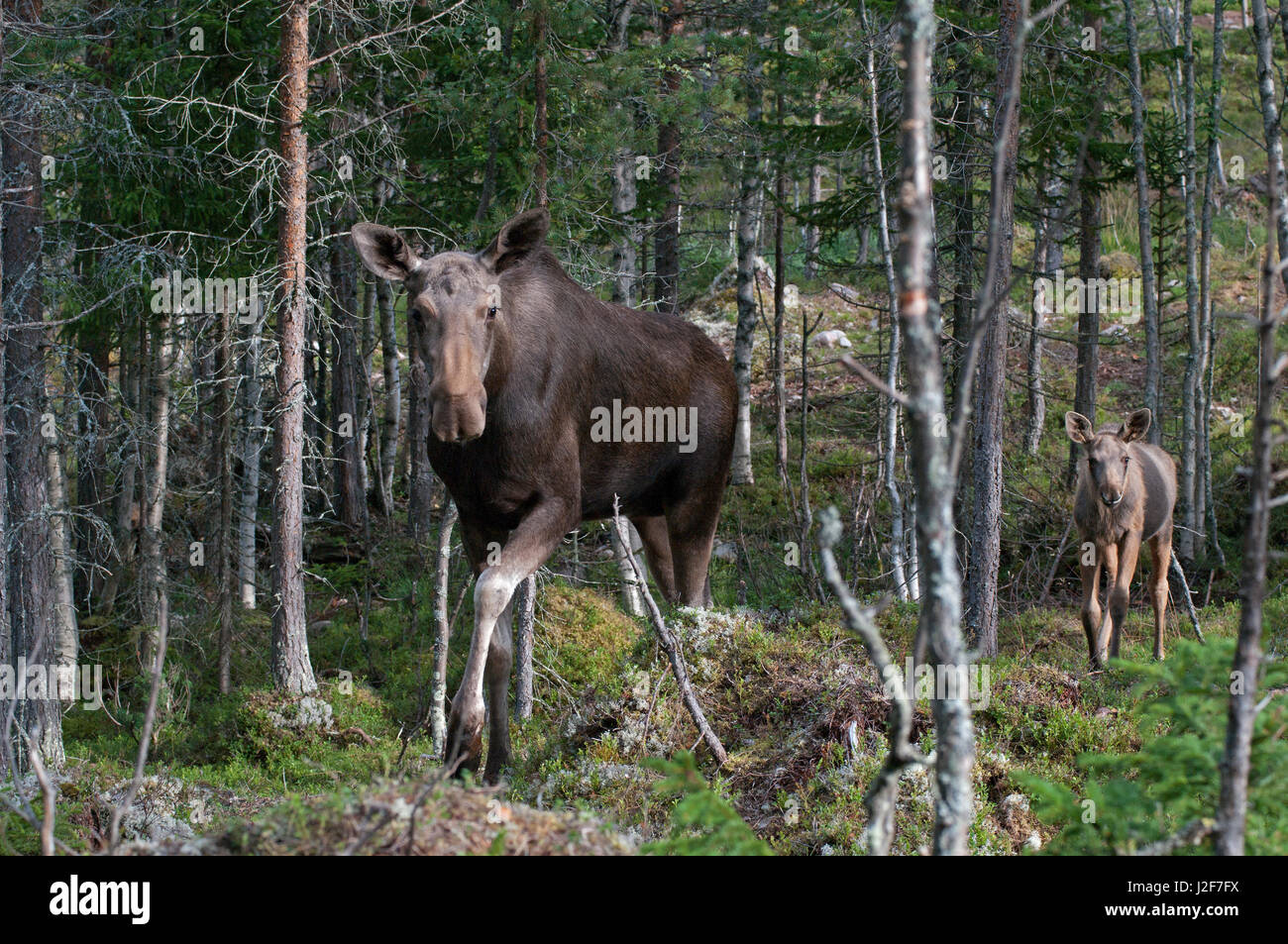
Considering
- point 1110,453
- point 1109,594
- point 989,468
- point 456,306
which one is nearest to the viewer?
point 456,306

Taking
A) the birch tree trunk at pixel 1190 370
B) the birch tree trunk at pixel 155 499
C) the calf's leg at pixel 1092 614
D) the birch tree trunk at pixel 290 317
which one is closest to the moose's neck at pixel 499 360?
the birch tree trunk at pixel 290 317

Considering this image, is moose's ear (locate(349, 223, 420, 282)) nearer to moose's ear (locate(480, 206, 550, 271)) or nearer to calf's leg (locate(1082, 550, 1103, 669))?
moose's ear (locate(480, 206, 550, 271))

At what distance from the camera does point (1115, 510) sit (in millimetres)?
11562

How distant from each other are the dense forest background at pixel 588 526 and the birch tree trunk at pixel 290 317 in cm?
6

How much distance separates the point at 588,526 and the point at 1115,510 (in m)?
10.4

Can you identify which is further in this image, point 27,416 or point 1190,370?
point 1190,370

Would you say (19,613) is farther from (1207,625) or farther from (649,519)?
(1207,625)

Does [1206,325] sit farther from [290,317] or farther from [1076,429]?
[290,317]

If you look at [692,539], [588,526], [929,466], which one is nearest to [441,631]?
[692,539]

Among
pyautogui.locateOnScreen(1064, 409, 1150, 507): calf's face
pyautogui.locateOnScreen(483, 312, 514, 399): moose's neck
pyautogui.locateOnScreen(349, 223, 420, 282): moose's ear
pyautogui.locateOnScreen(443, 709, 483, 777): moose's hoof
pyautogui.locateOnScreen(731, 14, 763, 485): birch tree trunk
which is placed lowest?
pyautogui.locateOnScreen(443, 709, 483, 777): moose's hoof

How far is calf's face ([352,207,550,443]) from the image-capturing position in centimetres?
602

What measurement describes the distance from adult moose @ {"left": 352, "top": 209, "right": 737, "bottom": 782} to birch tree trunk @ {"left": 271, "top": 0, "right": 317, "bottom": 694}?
591 centimetres

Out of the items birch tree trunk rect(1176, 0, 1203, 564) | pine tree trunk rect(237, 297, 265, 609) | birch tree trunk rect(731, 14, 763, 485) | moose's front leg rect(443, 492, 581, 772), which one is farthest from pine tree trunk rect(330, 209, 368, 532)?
birch tree trunk rect(1176, 0, 1203, 564)
